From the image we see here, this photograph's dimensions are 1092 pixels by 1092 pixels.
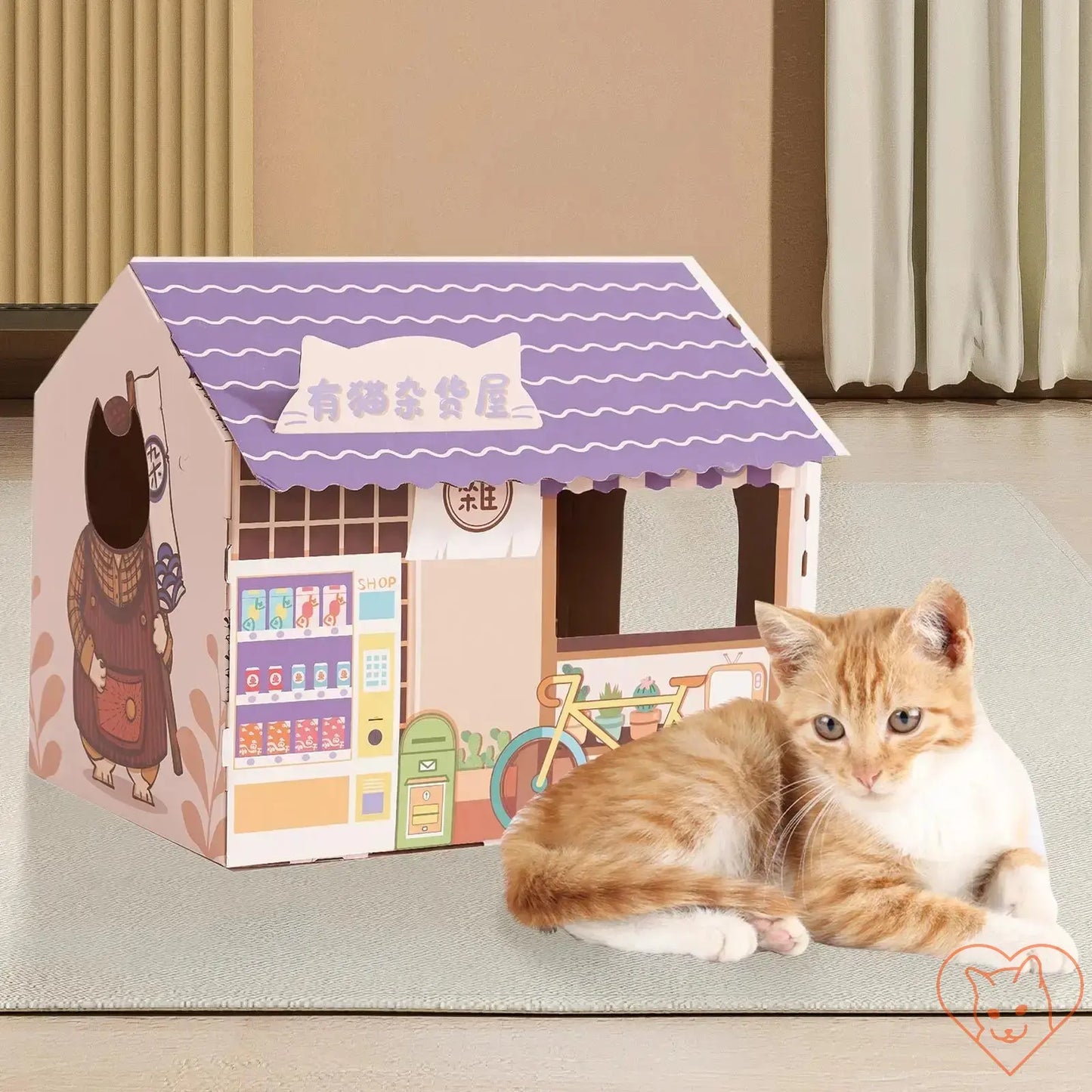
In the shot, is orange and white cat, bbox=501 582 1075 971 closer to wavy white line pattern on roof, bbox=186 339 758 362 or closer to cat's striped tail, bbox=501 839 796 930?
cat's striped tail, bbox=501 839 796 930

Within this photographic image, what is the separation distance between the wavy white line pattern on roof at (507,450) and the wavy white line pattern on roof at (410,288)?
0.18m

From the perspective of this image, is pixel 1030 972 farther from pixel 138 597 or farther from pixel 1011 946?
pixel 138 597

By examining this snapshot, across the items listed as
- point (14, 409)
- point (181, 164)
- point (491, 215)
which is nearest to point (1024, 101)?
point (491, 215)

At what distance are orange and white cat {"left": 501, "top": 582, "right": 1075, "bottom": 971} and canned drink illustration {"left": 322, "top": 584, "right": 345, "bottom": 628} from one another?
8.0 inches

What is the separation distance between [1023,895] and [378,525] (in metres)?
0.51

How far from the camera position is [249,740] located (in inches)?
40.3

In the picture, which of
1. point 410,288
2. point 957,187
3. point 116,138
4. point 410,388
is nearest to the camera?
point 410,388

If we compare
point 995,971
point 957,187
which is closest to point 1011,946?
Result: point 995,971

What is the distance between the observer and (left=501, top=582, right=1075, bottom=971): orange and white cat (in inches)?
36.5

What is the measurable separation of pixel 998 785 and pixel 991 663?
0.70 m

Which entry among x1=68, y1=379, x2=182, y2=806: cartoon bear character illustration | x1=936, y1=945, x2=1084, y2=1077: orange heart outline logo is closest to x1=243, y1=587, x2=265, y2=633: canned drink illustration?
x1=68, y1=379, x2=182, y2=806: cartoon bear character illustration

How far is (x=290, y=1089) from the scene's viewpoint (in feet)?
2.64

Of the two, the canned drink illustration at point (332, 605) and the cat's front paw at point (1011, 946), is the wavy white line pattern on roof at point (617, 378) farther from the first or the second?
the cat's front paw at point (1011, 946)

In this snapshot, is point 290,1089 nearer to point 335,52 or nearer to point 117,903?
point 117,903
